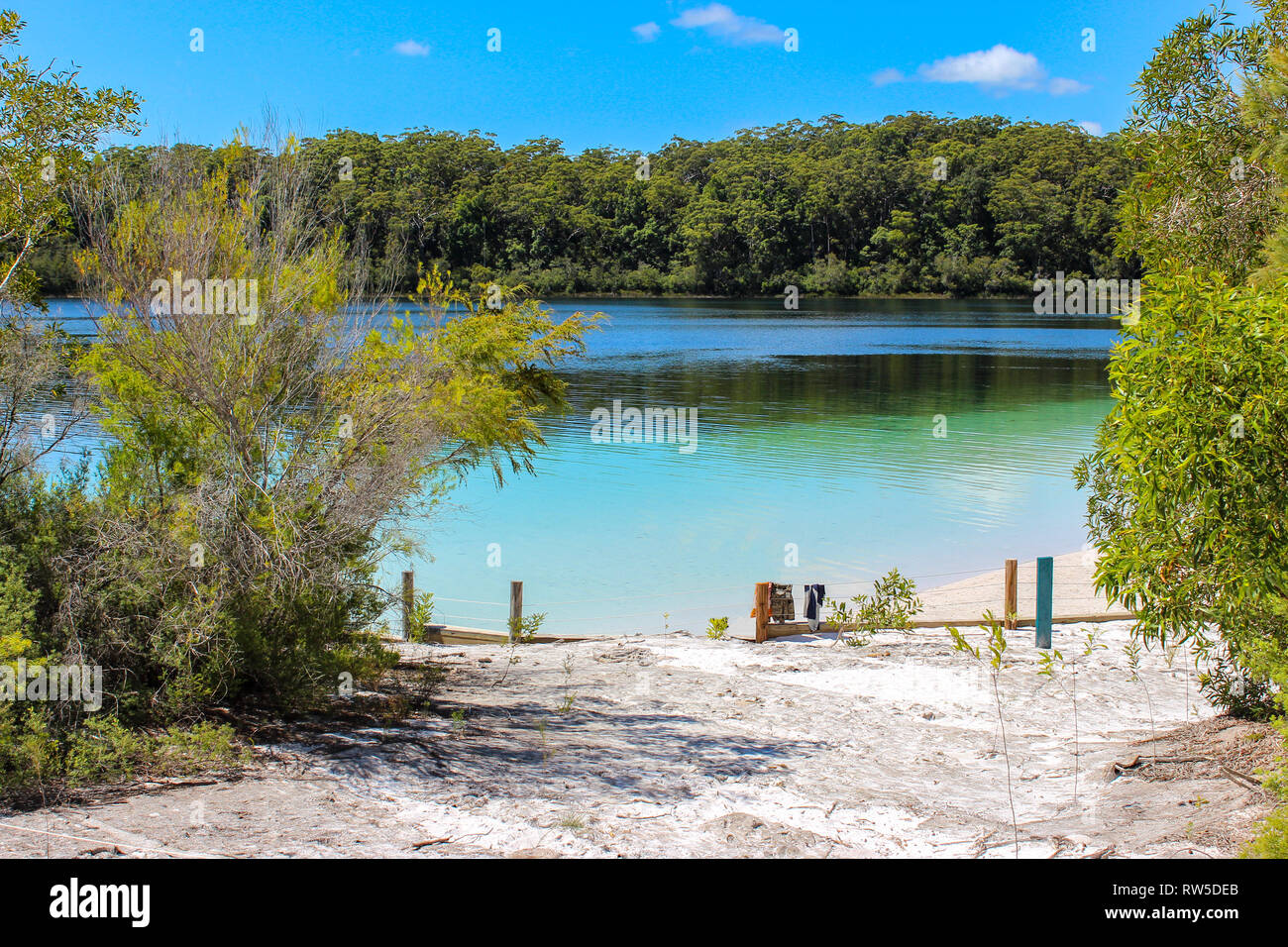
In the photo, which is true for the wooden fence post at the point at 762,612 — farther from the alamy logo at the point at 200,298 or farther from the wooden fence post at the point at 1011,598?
the alamy logo at the point at 200,298

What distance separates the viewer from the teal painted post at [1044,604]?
12.6 meters

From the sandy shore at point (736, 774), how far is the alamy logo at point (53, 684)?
3.17 feet

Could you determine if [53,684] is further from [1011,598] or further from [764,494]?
[764,494]

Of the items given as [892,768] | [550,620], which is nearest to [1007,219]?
[550,620]

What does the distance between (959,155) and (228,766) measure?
133795mm

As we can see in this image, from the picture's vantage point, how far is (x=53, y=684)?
693cm

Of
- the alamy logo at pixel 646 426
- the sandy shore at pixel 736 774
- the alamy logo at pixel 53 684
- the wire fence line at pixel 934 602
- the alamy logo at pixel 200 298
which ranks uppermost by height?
the alamy logo at pixel 200 298

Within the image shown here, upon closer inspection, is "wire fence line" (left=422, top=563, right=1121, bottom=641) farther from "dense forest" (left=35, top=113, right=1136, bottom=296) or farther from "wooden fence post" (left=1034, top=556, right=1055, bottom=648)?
"dense forest" (left=35, top=113, right=1136, bottom=296)

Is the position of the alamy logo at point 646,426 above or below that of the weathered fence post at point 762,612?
above

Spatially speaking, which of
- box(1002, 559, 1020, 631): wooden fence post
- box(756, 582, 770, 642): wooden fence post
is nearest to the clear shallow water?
box(756, 582, 770, 642): wooden fence post

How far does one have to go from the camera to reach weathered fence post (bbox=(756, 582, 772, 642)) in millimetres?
13648
